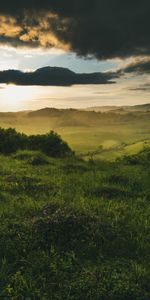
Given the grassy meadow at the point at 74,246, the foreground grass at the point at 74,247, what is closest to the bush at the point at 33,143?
the grassy meadow at the point at 74,246

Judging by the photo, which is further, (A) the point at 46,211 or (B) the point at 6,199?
(B) the point at 6,199

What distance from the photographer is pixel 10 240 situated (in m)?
11.9

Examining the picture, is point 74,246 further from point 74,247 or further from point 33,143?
point 33,143

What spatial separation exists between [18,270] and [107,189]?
9.22m

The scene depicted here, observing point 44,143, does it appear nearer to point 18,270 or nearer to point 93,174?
point 93,174

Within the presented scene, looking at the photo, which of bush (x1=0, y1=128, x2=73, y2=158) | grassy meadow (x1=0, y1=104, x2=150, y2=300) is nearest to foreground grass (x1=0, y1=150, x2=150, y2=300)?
grassy meadow (x1=0, y1=104, x2=150, y2=300)

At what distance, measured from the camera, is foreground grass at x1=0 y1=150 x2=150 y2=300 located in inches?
387

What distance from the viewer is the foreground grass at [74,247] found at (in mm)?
9836

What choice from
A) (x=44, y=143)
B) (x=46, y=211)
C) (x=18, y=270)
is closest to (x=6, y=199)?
(x=46, y=211)

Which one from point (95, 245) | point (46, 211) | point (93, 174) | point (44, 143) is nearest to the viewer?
point (95, 245)

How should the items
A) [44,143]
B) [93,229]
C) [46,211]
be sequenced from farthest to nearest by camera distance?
[44,143]
[46,211]
[93,229]

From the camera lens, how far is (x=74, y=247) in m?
11.8

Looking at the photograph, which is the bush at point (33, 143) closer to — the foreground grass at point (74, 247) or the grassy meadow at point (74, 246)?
the grassy meadow at point (74, 246)

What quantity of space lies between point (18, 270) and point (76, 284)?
4.82 feet
